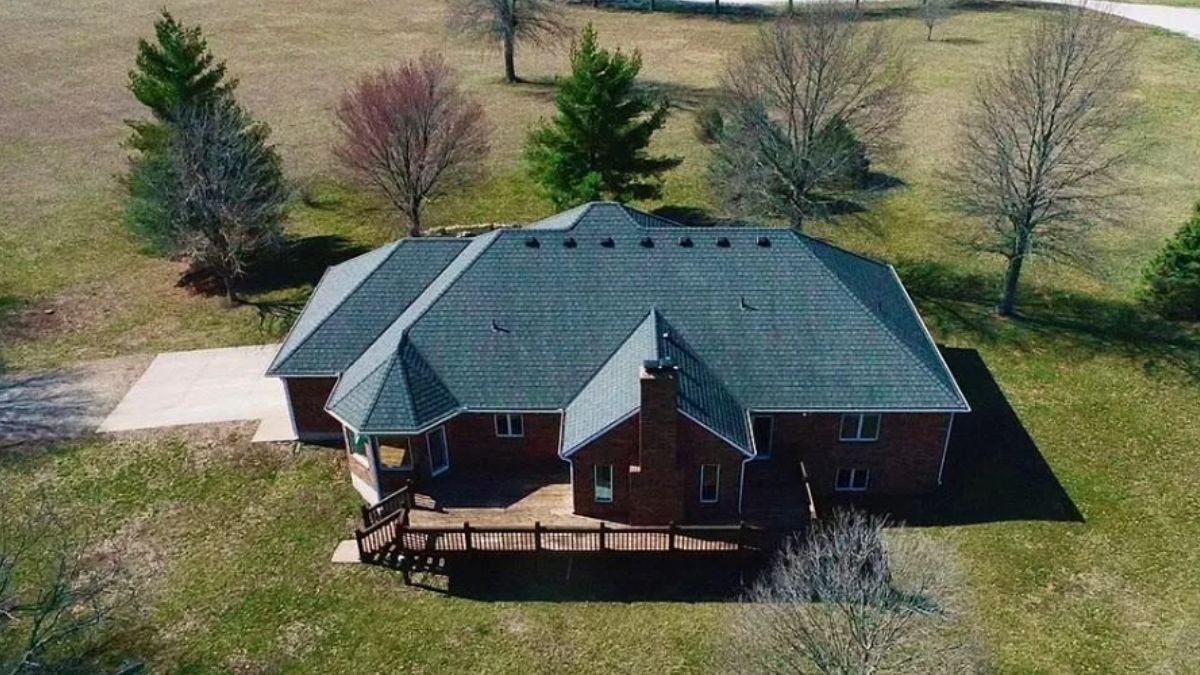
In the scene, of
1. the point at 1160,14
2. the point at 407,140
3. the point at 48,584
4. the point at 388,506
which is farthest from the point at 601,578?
the point at 1160,14

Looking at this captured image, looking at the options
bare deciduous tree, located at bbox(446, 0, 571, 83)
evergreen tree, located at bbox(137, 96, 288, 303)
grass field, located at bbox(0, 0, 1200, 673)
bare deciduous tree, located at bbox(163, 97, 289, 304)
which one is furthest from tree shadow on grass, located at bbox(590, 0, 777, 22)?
evergreen tree, located at bbox(137, 96, 288, 303)

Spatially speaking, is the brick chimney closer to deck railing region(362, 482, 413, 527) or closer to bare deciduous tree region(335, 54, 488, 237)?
deck railing region(362, 482, 413, 527)

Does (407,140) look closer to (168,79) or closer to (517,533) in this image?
(168,79)

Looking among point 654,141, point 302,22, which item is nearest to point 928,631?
point 654,141

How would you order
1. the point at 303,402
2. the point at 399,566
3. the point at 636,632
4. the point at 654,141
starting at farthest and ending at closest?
the point at 654,141
the point at 303,402
the point at 399,566
the point at 636,632

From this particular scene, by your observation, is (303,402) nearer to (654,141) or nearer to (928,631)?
(928,631)
